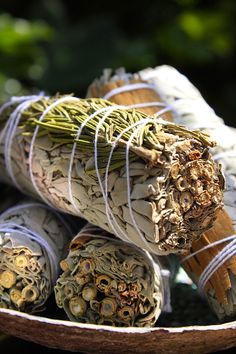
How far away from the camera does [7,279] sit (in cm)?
91

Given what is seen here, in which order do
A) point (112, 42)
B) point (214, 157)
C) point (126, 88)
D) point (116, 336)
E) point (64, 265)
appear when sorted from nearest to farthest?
point (116, 336) < point (64, 265) < point (214, 157) < point (126, 88) < point (112, 42)

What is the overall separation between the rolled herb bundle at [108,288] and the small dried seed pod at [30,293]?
3 centimetres

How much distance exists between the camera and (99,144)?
2.93 feet

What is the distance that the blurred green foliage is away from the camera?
243 cm

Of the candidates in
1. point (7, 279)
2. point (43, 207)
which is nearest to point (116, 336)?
point (7, 279)

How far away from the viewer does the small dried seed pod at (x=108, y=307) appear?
34.7 inches

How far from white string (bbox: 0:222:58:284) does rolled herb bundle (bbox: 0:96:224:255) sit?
6cm

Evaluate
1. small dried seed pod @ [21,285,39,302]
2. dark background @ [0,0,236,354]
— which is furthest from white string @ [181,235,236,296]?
dark background @ [0,0,236,354]

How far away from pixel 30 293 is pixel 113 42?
1687 mm

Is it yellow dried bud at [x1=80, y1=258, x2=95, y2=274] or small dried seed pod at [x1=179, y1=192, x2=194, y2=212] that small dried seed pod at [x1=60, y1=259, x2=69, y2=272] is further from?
small dried seed pod at [x1=179, y1=192, x2=194, y2=212]

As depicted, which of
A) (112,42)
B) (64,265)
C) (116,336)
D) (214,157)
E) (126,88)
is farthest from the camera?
(112,42)

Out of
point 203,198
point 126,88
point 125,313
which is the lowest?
point 125,313

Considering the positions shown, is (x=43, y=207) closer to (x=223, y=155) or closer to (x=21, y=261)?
(x=21, y=261)

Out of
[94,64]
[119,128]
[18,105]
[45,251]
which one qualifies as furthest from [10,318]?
[94,64]
